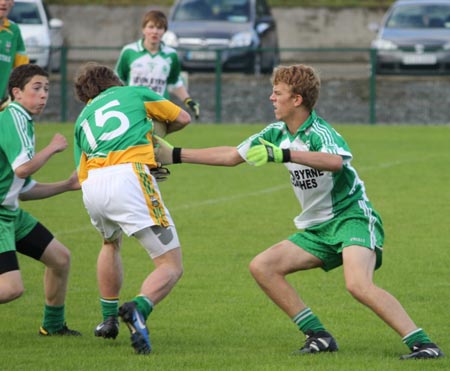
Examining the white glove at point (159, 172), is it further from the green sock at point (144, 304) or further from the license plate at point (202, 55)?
the license plate at point (202, 55)

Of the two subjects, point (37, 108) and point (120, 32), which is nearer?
point (37, 108)

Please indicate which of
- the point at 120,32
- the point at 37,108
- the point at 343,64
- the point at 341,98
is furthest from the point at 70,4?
the point at 37,108

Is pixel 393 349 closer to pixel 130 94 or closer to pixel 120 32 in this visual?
pixel 130 94

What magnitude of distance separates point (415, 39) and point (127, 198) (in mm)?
18255

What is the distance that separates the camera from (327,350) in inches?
273

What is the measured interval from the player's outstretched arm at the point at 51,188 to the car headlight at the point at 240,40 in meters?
17.5

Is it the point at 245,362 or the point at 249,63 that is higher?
the point at 245,362

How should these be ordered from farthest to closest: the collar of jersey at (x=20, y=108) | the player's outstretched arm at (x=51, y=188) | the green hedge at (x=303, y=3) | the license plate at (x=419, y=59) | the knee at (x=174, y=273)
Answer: the green hedge at (x=303, y=3), the license plate at (x=419, y=59), the player's outstretched arm at (x=51, y=188), the collar of jersey at (x=20, y=108), the knee at (x=174, y=273)

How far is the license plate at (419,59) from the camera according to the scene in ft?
79.0

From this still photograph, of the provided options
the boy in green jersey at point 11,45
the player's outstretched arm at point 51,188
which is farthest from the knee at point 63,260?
the boy in green jersey at point 11,45

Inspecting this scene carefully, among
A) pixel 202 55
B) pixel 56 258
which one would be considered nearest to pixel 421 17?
pixel 202 55

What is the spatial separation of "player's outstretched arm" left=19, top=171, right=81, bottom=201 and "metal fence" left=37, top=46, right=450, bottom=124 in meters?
17.1

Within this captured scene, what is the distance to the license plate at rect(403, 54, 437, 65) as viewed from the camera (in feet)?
79.0

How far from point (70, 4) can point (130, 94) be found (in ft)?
90.6
